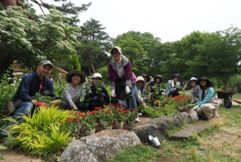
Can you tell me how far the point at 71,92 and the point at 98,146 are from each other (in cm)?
209

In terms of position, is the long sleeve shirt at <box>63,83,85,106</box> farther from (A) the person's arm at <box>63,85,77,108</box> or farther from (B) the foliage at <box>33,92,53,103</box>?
(B) the foliage at <box>33,92,53,103</box>

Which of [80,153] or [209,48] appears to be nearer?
[80,153]

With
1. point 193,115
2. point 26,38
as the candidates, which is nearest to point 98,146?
point 193,115

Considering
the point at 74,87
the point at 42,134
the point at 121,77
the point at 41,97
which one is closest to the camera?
the point at 42,134

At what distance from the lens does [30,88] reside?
353 centimetres

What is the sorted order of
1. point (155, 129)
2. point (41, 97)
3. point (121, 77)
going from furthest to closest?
point (121, 77), point (155, 129), point (41, 97)

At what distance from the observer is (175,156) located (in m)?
2.85

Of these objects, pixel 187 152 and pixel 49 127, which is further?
pixel 187 152

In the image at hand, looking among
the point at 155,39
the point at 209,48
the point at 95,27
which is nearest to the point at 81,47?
the point at 209,48

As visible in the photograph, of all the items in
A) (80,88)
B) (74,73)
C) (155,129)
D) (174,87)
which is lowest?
(155,129)

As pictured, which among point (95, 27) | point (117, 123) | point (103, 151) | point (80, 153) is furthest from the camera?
point (95, 27)

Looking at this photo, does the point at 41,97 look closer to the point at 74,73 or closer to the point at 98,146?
the point at 74,73

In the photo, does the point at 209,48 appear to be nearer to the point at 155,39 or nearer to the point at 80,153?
the point at 80,153

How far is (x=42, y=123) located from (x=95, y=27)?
34.1 meters
